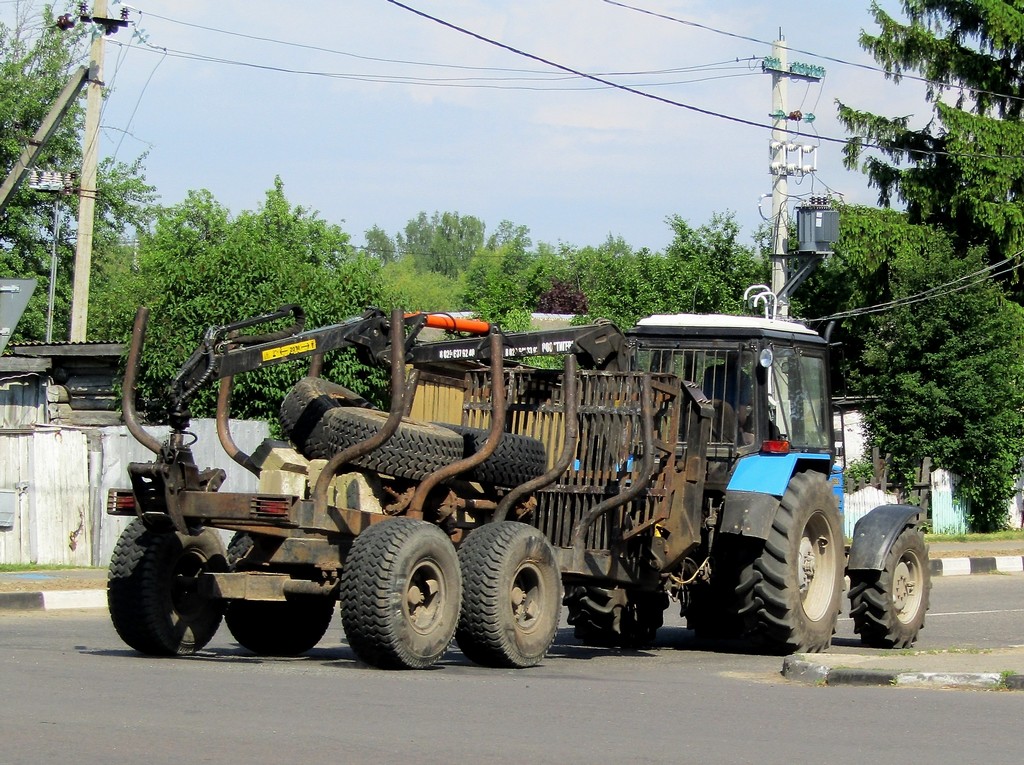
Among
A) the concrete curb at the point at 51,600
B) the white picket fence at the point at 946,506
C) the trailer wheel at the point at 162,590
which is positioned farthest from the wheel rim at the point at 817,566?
the white picket fence at the point at 946,506

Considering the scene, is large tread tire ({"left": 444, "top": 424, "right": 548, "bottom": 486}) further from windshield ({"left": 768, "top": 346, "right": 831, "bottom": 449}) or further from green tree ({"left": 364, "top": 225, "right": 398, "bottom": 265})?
green tree ({"left": 364, "top": 225, "right": 398, "bottom": 265})

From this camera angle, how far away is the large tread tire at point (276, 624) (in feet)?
34.5

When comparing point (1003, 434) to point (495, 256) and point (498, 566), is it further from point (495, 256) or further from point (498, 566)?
point (495, 256)

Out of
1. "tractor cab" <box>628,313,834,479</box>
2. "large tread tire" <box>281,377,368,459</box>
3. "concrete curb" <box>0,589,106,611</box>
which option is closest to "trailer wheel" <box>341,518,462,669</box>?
"large tread tire" <box>281,377,368,459</box>

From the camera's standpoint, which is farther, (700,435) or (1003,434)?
A: (1003,434)

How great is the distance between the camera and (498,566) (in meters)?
9.49

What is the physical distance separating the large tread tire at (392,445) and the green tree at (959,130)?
89.0ft

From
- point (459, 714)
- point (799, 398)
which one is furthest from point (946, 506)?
point (459, 714)

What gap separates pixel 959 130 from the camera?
34.5m

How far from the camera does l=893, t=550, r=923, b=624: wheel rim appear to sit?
1262cm

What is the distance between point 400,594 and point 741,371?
427cm

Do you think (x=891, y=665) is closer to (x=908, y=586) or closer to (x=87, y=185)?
(x=908, y=586)

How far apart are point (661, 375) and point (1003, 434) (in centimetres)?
2089

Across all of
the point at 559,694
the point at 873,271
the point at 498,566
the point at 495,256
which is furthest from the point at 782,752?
the point at 495,256
